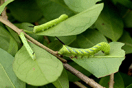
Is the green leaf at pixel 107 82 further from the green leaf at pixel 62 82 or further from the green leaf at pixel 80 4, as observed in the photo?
the green leaf at pixel 80 4

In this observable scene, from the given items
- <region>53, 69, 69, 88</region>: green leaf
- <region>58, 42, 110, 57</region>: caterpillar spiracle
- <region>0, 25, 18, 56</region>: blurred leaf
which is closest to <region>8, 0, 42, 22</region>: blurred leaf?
<region>0, 25, 18, 56</region>: blurred leaf

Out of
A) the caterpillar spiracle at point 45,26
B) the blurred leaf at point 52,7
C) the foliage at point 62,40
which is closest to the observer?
the foliage at point 62,40

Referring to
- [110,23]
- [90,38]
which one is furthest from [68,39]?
[110,23]

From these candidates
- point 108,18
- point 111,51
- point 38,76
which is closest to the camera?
point 38,76

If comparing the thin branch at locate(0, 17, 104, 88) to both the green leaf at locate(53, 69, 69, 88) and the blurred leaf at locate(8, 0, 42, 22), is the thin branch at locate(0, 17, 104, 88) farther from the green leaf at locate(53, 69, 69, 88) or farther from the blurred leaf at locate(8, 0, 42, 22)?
the blurred leaf at locate(8, 0, 42, 22)

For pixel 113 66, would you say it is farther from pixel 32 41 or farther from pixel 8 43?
pixel 8 43

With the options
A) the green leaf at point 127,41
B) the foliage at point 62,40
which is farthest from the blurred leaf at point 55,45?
the green leaf at point 127,41

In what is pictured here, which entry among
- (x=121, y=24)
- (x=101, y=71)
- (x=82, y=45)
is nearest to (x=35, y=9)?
(x=82, y=45)
